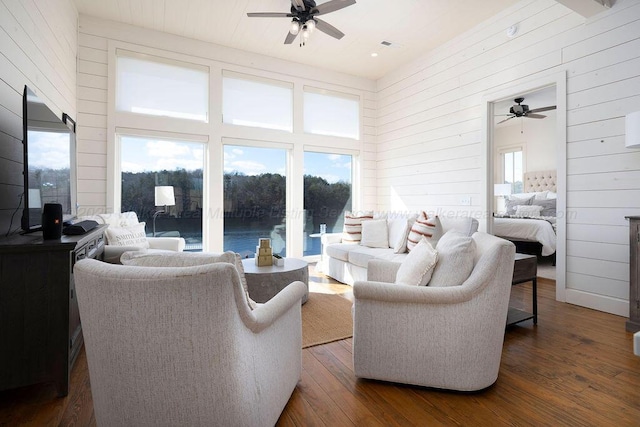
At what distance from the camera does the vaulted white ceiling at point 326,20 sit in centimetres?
388

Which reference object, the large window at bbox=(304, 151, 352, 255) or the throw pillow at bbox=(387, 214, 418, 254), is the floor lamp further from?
the throw pillow at bbox=(387, 214, 418, 254)

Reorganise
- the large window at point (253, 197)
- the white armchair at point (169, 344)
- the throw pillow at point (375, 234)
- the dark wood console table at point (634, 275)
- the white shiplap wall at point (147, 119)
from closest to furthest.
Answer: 1. the white armchair at point (169, 344)
2. the dark wood console table at point (634, 275)
3. the white shiplap wall at point (147, 119)
4. the throw pillow at point (375, 234)
5. the large window at point (253, 197)

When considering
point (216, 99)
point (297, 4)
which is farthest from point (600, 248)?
point (216, 99)

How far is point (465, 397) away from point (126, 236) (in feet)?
10.8

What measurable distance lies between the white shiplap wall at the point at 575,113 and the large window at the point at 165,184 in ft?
11.8

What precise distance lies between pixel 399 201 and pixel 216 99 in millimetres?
3400

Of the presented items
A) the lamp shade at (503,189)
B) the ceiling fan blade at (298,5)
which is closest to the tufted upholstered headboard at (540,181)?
the lamp shade at (503,189)

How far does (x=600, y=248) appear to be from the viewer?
10.4 ft

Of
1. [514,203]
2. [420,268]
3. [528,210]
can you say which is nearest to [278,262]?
[420,268]

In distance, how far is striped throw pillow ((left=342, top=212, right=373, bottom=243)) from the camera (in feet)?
15.1

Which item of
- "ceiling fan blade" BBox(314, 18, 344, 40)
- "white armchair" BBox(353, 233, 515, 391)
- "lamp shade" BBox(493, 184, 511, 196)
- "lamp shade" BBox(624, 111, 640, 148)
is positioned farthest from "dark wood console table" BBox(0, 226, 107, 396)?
"lamp shade" BBox(493, 184, 511, 196)

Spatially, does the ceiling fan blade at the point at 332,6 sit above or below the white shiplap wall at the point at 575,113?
above

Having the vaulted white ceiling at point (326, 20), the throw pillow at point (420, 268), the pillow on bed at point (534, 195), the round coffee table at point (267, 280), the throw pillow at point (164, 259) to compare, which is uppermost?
the vaulted white ceiling at point (326, 20)

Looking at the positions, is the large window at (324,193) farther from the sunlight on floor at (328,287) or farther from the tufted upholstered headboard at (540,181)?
the tufted upholstered headboard at (540,181)
